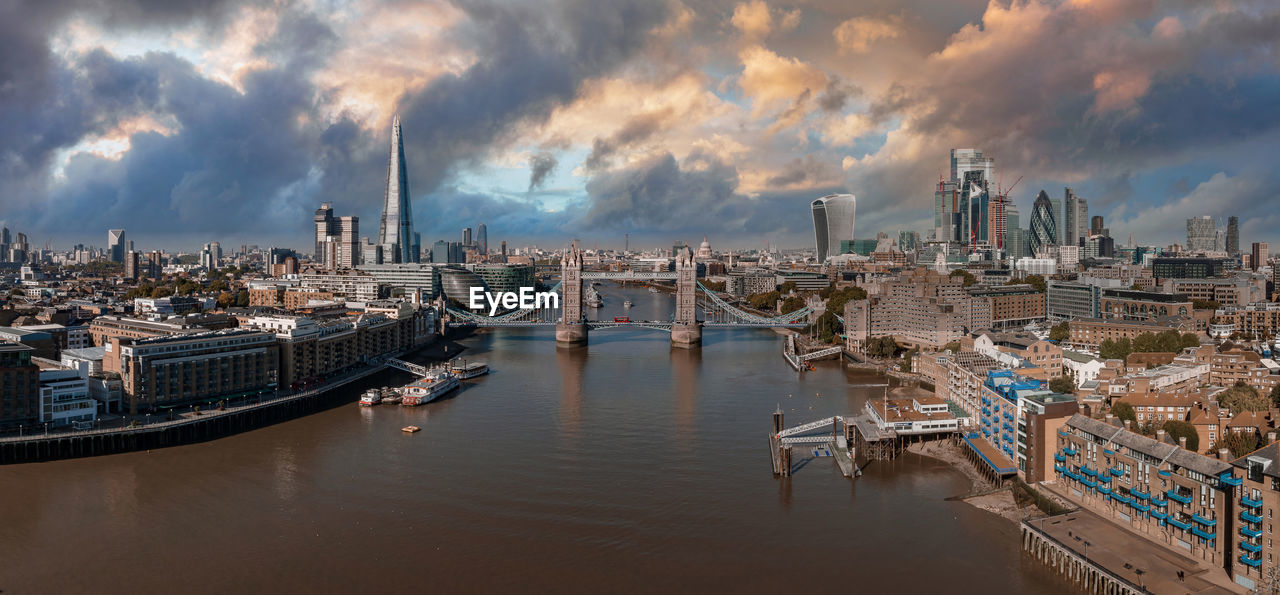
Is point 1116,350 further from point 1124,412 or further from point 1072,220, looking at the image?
point 1072,220

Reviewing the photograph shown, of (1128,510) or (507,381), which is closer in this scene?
(1128,510)

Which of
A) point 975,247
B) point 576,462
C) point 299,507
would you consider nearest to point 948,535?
point 576,462

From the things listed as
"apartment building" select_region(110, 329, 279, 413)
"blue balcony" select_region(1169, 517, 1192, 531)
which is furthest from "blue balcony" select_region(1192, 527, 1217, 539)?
"apartment building" select_region(110, 329, 279, 413)

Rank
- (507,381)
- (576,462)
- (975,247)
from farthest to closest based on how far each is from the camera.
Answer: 1. (975,247)
2. (507,381)
3. (576,462)

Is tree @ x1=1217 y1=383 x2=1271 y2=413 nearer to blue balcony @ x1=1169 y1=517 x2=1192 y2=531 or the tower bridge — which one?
blue balcony @ x1=1169 y1=517 x2=1192 y2=531

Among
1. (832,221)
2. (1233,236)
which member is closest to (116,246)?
(832,221)

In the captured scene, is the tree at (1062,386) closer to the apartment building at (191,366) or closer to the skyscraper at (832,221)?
the apartment building at (191,366)

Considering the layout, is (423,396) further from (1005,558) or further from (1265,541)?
(1265,541)

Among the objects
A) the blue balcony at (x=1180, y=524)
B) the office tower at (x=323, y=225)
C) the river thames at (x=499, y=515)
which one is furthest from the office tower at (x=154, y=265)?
the blue balcony at (x=1180, y=524)

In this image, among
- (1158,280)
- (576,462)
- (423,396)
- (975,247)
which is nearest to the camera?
(576,462)
